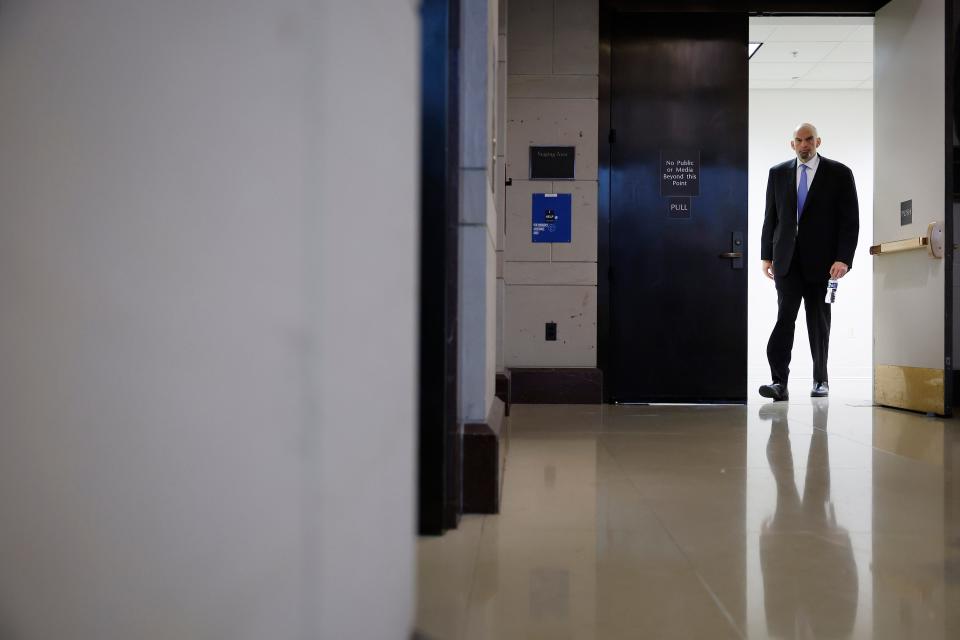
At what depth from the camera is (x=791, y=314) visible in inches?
181

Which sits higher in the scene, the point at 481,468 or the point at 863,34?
the point at 863,34

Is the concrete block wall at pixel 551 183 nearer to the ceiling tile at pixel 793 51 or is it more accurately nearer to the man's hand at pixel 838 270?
the man's hand at pixel 838 270

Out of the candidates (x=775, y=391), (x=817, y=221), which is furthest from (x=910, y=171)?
(x=775, y=391)

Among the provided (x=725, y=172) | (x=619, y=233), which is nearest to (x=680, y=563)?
(x=619, y=233)

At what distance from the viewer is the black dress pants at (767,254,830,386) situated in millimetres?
4605

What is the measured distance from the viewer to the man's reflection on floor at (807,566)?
3.58 ft

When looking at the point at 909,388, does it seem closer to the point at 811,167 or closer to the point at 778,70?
the point at 811,167

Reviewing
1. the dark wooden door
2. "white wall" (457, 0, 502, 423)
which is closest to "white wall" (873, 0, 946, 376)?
the dark wooden door

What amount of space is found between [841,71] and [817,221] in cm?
400

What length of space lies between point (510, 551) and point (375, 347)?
0.90m

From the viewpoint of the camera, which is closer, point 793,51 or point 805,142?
point 805,142

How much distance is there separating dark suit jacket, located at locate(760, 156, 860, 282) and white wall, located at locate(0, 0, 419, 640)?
4618 mm

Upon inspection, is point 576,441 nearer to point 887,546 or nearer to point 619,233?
point 887,546

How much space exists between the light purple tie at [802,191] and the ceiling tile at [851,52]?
283 centimetres
